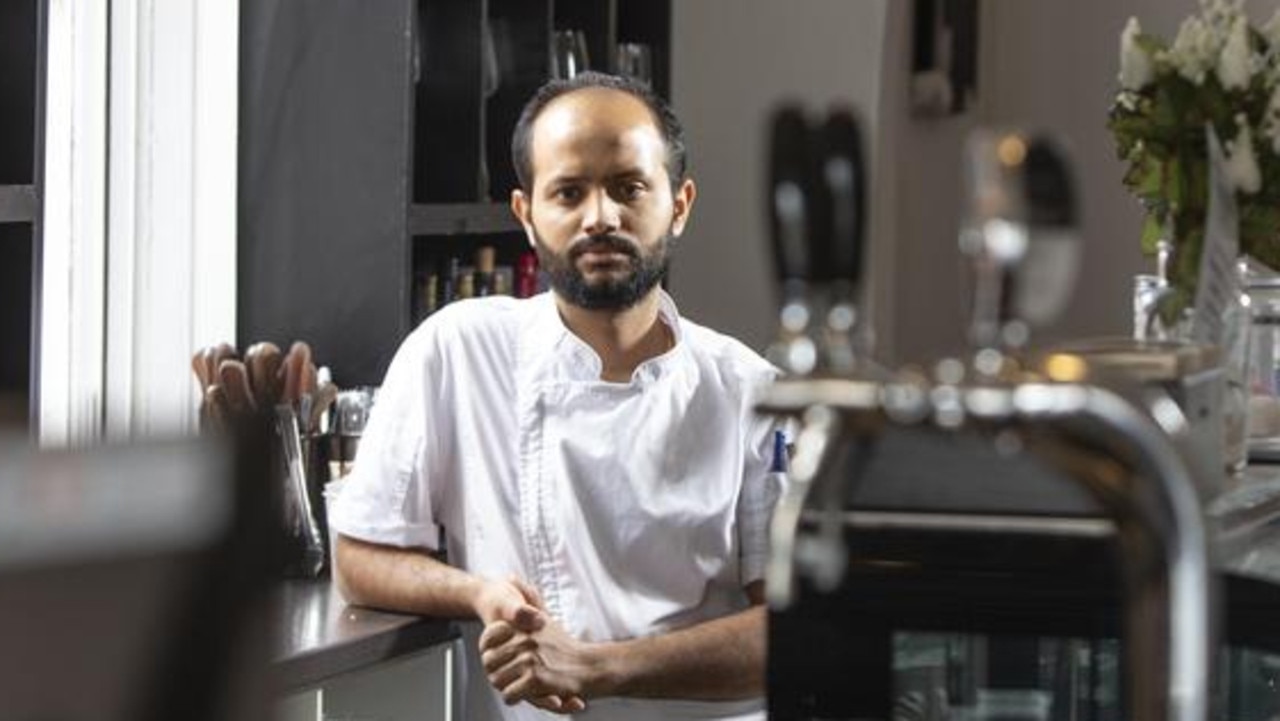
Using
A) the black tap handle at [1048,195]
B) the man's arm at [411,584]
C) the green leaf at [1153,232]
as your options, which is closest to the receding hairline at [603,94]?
the man's arm at [411,584]

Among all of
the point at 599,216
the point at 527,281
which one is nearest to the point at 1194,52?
the point at 599,216

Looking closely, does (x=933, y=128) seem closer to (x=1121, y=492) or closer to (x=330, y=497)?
(x=330, y=497)

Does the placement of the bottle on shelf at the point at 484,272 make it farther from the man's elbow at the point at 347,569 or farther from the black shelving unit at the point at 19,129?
the man's elbow at the point at 347,569

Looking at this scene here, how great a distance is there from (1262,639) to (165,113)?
91.9 inches

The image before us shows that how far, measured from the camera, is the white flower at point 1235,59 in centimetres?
293

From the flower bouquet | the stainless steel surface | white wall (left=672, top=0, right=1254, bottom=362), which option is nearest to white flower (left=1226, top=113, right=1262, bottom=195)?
the flower bouquet

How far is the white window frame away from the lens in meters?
4.11

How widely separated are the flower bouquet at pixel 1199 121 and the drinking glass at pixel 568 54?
6.28ft

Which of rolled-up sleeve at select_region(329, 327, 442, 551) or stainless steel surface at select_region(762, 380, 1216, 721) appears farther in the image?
rolled-up sleeve at select_region(329, 327, 442, 551)

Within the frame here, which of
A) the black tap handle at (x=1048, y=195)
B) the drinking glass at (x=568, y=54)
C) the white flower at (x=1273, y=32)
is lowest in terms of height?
the black tap handle at (x=1048, y=195)

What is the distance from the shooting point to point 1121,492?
1.41 metres

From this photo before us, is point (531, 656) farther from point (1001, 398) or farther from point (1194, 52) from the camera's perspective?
point (1001, 398)

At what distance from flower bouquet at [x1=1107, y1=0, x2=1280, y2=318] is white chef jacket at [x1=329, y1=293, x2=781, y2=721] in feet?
2.32

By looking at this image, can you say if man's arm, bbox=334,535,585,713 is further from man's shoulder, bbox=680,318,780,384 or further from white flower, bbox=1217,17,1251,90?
white flower, bbox=1217,17,1251,90
